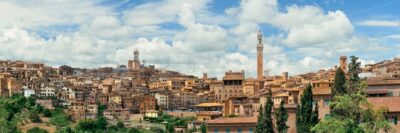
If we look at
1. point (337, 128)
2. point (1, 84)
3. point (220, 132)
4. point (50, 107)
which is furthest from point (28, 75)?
point (337, 128)

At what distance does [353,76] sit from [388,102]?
5569 mm

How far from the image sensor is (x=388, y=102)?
96.9ft

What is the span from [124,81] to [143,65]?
37.6 meters

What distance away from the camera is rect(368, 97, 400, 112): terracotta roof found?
1140 inches

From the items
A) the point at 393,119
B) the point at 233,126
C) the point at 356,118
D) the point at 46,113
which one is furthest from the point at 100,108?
the point at 356,118

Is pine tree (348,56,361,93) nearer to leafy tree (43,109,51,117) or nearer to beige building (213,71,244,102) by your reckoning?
leafy tree (43,109,51,117)

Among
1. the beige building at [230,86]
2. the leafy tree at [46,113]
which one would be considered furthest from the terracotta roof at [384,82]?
the beige building at [230,86]

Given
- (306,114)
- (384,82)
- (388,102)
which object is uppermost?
(384,82)

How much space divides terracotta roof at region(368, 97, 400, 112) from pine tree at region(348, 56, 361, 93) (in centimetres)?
404

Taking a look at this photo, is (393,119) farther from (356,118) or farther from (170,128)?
(170,128)

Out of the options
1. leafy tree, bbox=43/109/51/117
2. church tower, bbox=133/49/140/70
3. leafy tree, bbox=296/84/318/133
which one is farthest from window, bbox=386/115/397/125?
church tower, bbox=133/49/140/70

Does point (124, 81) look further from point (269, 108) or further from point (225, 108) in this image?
point (269, 108)

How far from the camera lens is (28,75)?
107250 millimetres

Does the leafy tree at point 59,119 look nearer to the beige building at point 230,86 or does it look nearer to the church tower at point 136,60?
the beige building at point 230,86
